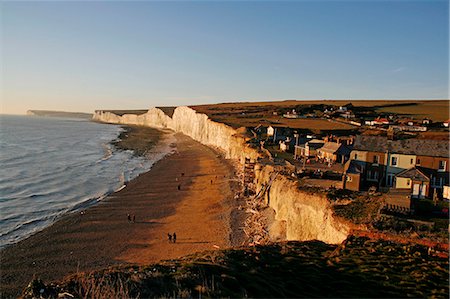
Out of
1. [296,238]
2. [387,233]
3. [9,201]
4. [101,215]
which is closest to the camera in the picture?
[387,233]

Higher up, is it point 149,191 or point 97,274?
point 97,274

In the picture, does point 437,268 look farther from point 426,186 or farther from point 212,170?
point 212,170

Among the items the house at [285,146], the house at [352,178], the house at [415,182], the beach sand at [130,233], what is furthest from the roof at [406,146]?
the house at [285,146]

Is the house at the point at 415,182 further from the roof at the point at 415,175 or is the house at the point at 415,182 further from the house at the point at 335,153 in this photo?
the house at the point at 335,153

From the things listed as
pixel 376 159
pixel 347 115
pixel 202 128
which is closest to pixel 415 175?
pixel 376 159

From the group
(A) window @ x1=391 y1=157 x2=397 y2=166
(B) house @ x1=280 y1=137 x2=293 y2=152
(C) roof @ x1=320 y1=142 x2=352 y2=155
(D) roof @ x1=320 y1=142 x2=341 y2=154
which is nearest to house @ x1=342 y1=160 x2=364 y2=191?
(A) window @ x1=391 y1=157 x2=397 y2=166

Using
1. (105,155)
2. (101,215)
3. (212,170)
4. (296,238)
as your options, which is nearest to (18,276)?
(101,215)
